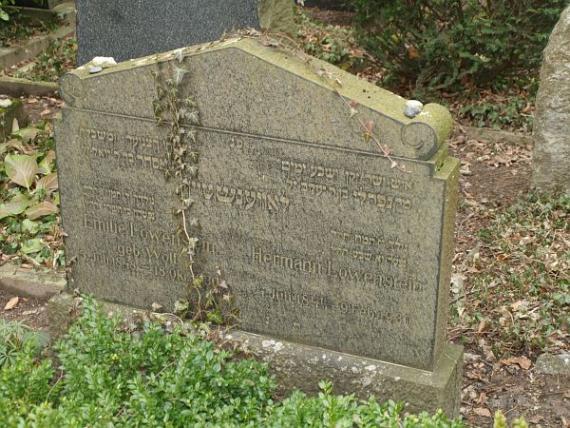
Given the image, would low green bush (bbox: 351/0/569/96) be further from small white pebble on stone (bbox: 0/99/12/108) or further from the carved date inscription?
the carved date inscription

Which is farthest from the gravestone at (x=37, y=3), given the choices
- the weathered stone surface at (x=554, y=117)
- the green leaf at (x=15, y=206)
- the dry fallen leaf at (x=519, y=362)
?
the dry fallen leaf at (x=519, y=362)

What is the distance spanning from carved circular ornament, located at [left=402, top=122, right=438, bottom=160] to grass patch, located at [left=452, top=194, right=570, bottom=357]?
1724 millimetres

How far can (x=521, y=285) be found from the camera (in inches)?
204

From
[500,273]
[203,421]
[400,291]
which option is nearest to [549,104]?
[500,273]

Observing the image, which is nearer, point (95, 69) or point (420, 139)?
point (420, 139)

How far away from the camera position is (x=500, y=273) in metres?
5.41

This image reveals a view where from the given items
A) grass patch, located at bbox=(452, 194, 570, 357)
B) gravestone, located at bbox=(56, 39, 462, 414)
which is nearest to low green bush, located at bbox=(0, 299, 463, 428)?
gravestone, located at bbox=(56, 39, 462, 414)

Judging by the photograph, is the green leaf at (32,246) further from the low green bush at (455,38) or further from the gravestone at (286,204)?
the low green bush at (455,38)

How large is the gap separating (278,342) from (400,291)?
68cm

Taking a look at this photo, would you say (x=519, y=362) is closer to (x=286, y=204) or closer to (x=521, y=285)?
(x=521, y=285)

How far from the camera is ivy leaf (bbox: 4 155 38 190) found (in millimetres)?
6375

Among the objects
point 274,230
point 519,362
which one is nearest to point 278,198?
point 274,230

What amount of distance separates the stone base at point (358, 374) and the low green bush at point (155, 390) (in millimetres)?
130

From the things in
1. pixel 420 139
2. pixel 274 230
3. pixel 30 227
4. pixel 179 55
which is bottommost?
pixel 30 227
